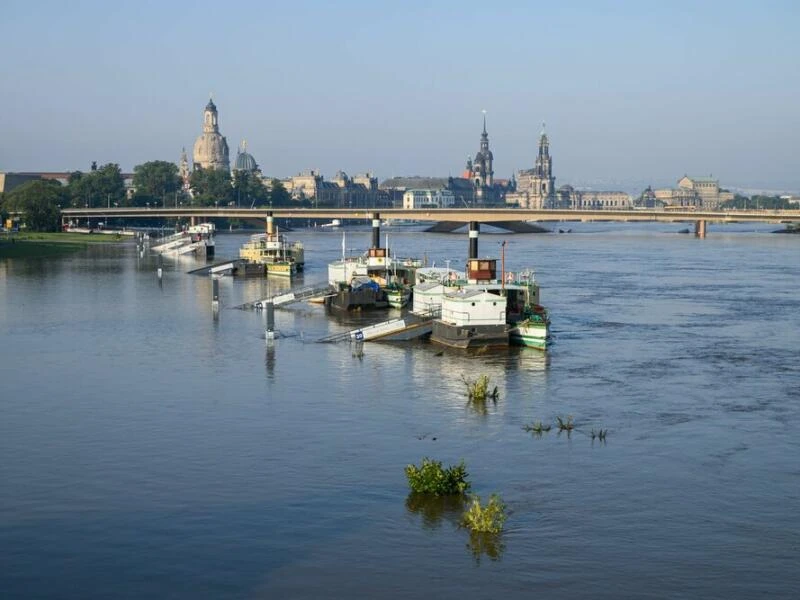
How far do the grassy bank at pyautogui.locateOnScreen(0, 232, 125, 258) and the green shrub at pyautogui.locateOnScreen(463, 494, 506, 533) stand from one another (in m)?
85.7

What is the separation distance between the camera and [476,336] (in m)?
48.6

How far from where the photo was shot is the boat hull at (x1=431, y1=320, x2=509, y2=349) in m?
48.6

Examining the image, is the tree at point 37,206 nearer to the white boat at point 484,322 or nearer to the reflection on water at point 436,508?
the white boat at point 484,322

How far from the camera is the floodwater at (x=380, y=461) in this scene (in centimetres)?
2214

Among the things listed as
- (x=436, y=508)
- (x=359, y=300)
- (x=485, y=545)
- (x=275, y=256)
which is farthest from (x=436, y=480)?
(x=275, y=256)

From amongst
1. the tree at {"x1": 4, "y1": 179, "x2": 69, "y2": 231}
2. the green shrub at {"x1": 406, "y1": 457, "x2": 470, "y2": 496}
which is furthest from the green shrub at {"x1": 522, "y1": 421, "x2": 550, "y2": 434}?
the tree at {"x1": 4, "y1": 179, "x2": 69, "y2": 231}

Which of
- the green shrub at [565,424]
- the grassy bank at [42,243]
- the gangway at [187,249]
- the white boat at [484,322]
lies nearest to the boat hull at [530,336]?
the white boat at [484,322]

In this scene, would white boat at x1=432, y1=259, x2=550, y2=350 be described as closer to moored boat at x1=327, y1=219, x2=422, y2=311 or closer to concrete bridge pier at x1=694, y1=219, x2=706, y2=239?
moored boat at x1=327, y1=219, x2=422, y2=311

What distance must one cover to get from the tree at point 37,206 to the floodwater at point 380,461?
85277 millimetres

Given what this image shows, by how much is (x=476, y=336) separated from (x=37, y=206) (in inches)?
4035

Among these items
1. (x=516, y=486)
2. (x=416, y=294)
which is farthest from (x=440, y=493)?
(x=416, y=294)

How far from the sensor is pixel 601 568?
883 inches

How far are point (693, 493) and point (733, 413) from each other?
9.16 meters

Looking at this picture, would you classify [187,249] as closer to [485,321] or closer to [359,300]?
[359,300]
